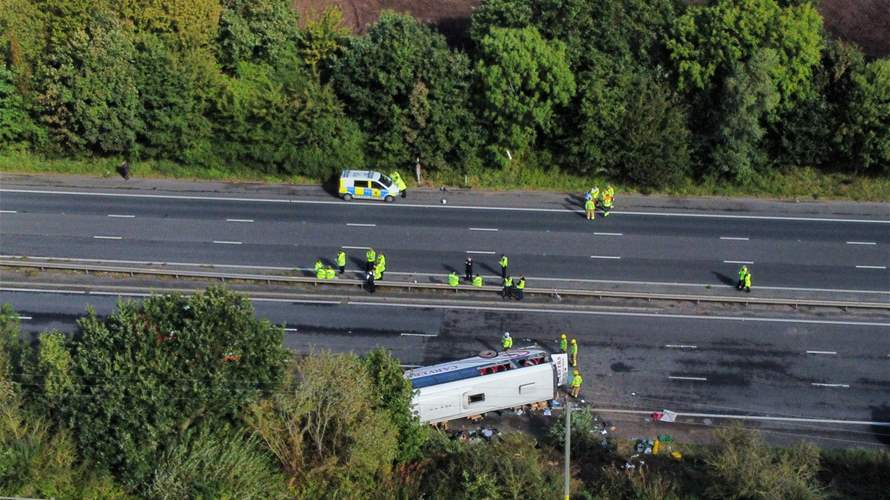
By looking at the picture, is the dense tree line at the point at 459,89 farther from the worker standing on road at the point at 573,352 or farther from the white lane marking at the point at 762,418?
the white lane marking at the point at 762,418

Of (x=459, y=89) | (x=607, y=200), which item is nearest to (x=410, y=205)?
(x=459, y=89)

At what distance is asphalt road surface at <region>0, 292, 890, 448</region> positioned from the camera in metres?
36.6

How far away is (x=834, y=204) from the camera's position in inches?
1885

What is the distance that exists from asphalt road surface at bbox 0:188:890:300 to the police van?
50cm

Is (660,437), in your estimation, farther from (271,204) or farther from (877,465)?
(271,204)

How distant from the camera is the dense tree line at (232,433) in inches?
1179

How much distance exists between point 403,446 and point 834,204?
26.2 metres

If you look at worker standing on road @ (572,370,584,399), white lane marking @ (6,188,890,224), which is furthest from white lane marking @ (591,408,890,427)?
white lane marking @ (6,188,890,224)

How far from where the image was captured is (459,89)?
48500 mm

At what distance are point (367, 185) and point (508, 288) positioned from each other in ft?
33.6

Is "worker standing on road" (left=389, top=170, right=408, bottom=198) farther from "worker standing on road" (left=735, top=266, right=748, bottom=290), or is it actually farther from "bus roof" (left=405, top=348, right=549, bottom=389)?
"worker standing on road" (left=735, top=266, right=748, bottom=290)

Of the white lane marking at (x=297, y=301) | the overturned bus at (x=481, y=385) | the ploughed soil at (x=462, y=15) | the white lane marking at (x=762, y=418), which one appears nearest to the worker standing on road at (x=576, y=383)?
the overturned bus at (x=481, y=385)

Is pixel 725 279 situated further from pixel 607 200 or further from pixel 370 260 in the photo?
pixel 370 260

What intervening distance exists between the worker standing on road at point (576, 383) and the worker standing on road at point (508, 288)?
17.8ft
